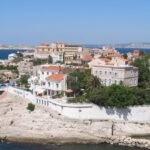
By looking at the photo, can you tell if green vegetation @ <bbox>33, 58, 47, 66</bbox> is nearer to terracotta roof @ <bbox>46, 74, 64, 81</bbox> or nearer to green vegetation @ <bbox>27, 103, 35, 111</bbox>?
terracotta roof @ <bbox>46, 74, 64, 81</bbox>

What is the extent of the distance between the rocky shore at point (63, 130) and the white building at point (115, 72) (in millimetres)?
8724

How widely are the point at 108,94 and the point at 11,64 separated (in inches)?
1794

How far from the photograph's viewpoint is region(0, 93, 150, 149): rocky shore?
145 ft

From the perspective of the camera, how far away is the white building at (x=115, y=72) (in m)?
54.2

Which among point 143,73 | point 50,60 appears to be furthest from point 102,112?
point 50,60

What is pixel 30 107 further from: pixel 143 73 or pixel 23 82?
pixel 143 73

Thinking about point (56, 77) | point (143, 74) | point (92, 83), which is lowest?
point (92, 83)

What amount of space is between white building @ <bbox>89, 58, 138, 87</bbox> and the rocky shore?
343 inches

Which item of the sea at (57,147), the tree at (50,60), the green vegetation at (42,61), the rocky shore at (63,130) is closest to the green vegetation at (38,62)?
the green vegetation at (42,61)

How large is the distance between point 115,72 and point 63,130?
12.5 m

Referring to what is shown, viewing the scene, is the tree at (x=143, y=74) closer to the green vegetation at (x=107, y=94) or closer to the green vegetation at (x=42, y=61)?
the green vegetation at (x=107, y=94)

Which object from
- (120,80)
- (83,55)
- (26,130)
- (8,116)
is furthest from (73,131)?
(83,55)

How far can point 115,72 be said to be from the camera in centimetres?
5453

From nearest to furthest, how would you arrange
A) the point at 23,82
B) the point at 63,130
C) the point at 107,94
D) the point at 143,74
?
1. the point at 63,130
2. the point at 107,94
3. the point at 143,74
4. the point at 23,82
